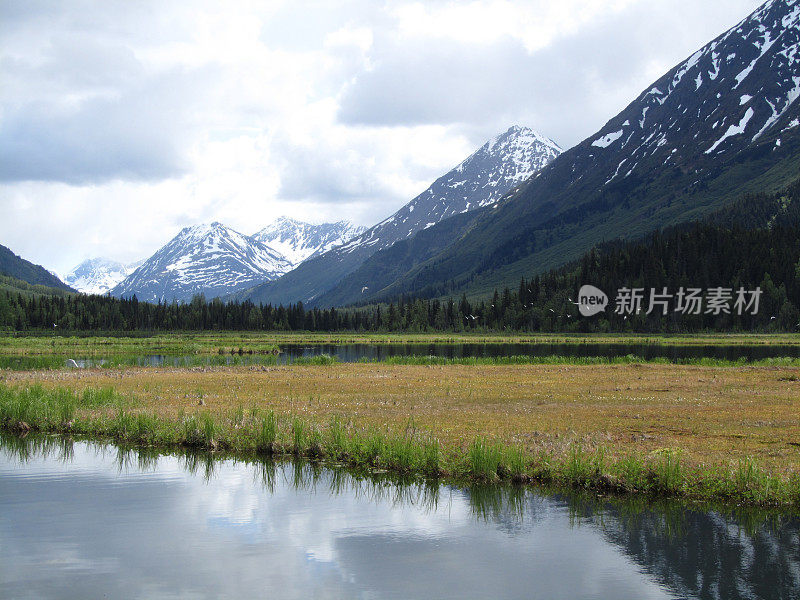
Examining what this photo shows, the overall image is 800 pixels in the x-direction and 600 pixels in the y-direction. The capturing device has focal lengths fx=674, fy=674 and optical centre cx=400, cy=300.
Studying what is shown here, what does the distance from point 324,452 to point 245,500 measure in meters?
5.82

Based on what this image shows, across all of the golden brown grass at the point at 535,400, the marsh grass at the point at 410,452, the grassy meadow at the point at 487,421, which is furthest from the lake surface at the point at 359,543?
the golden brown grass at the point at 535,400

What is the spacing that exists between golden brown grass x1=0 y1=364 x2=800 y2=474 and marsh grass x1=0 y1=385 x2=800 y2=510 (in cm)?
147

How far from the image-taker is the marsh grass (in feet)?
74.8

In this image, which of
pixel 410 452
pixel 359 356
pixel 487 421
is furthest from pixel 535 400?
pixel 359 356

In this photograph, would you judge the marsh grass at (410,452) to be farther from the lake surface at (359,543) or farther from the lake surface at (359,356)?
the lake surface at (359,356)

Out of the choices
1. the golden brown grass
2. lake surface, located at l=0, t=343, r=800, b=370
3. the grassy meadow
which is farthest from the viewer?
lake surface, located at l=0, t=343, r=800, b=370

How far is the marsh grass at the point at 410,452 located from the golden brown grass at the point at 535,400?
1.47 metres

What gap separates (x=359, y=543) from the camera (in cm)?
1914

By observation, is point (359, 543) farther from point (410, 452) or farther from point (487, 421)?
point (487, 421)

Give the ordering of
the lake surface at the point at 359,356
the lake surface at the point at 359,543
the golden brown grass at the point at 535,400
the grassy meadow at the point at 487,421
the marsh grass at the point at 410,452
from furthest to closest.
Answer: the lake surface at the point at 359,356
the golden brown grass at the point at 535,400
the grassy meadow at the point at 487,421
the marsh grass at the point at 410,452
the lake surface at the point at 359,543

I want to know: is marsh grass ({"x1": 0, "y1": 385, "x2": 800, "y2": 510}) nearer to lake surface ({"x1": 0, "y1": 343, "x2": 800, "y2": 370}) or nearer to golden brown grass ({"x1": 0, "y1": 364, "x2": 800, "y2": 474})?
golden brown grass ({"x1": 0, "y1": 364, "x2": 800, "y2": 474})

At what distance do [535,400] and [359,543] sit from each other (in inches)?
1056

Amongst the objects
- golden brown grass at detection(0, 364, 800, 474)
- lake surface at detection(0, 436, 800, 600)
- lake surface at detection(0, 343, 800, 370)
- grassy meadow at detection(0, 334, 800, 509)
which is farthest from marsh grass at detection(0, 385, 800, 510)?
lake surface at detection(0, 343, 800, 370)

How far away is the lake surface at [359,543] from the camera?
16.0 metres
